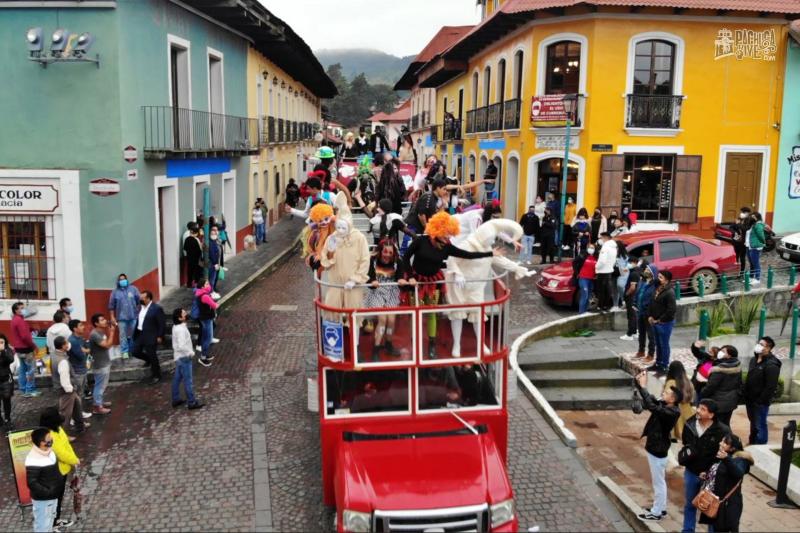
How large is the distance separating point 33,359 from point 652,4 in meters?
18.0

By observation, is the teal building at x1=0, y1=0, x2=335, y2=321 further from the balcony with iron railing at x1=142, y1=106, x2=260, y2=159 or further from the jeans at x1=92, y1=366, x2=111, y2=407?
the jeans at x1=92, y1=366, x2=111, y2=407

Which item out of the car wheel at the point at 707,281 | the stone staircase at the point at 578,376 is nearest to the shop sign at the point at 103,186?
the stone staircase at the point at 578,376

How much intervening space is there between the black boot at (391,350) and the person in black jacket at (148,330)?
624 centimetres

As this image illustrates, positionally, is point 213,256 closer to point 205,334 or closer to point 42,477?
point 205,334

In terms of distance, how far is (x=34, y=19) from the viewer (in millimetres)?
12938

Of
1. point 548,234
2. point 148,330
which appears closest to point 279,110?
point 548,234

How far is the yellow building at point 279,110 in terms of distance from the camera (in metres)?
25.6

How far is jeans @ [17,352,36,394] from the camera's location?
11.8 meters

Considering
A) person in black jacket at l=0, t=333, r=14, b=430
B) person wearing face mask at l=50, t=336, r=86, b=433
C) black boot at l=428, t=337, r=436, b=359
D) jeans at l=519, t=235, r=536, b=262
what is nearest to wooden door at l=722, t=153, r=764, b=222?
jeans at l=519, t=235, r=536, b=262

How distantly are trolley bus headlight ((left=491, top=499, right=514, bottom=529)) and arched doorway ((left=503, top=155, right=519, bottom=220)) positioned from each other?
20022 millimetres

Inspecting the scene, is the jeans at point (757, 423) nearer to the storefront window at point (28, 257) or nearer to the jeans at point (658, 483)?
the jeans at point (658, 483)

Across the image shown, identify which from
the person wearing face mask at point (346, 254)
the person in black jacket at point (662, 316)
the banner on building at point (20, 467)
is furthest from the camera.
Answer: the person in black jacket at point (662, 316)

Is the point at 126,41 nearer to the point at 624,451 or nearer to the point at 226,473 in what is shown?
the point at 226,473

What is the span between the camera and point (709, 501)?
23.7 feet
